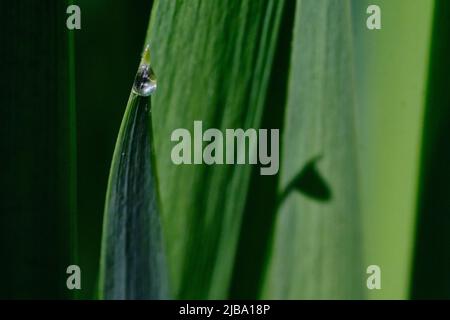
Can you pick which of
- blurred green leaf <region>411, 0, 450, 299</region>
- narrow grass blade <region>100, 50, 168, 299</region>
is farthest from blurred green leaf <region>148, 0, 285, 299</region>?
blurred green leaf <region>411, 0, 450, 299</region>

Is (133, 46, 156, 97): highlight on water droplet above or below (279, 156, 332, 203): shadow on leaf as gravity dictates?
above

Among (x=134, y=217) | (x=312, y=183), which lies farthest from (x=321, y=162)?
(x=134, y=217)

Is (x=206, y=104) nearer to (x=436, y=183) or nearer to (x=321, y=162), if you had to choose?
(x=321, y=162)

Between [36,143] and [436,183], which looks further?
[436,183]

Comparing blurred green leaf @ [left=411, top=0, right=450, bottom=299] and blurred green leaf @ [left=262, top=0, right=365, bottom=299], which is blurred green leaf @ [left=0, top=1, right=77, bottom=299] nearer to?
blurred green leaf @ [left=262, top=0, right=365, bottom=299]

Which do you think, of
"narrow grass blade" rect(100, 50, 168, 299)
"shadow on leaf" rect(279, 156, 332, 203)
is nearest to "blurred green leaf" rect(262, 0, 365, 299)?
"shadow on leaf" rect(279, 156, 332, 203)

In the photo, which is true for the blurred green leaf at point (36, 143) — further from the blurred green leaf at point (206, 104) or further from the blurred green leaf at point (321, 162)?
the blurred green leaf at point (321, 162)

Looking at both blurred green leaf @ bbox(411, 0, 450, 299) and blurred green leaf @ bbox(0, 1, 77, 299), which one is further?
blurred green leaf @ bbox(411, 0, 450, 299)

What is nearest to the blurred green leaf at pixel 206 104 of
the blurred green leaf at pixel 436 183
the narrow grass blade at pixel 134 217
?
the narrow grass blade at pixel 134 217
